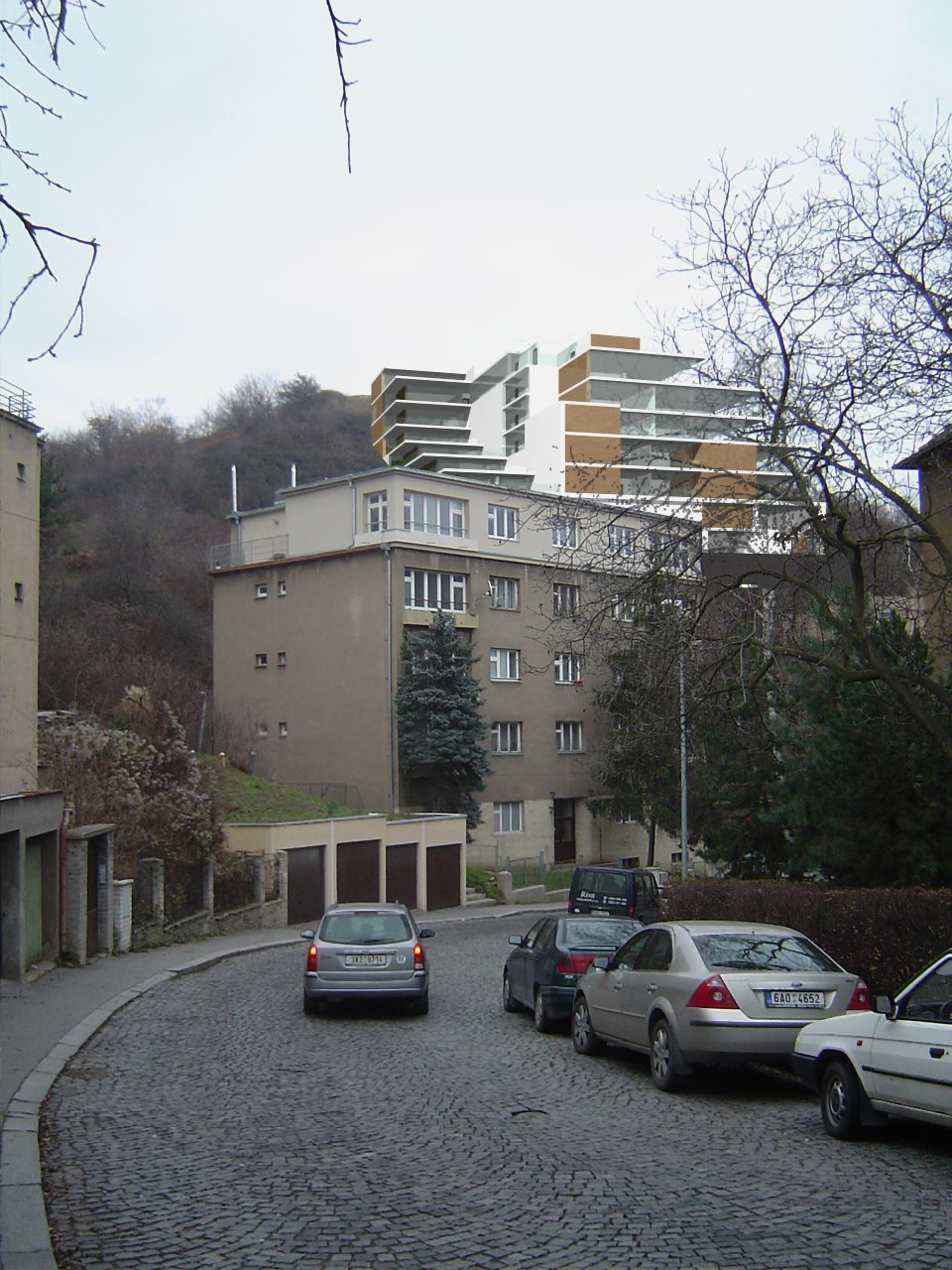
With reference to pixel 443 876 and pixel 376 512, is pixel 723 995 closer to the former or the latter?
pixel 443 876

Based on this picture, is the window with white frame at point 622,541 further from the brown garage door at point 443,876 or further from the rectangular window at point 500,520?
the rectangular window at point 500,520

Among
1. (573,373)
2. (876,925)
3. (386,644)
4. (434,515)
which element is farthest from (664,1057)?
(573,373)

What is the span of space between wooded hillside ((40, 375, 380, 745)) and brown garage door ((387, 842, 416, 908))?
26.2 ft

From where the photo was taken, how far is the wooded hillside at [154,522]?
45219 mm

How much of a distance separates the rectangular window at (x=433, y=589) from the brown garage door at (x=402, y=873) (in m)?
10.0

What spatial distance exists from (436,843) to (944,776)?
24899mm

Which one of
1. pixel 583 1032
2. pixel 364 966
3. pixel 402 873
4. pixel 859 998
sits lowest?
pixel 402 873

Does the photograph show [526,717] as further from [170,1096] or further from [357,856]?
[170,1096]

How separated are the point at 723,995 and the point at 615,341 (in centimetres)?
8370

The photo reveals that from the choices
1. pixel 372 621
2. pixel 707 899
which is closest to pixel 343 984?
pixel 707 899

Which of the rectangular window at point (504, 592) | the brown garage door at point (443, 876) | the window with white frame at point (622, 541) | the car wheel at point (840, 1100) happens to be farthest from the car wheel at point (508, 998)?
the rectangular window at point (504, 592)

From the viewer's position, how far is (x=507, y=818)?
49.7m

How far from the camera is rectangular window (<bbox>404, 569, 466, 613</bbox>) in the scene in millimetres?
46969

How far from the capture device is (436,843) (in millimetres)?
41906
